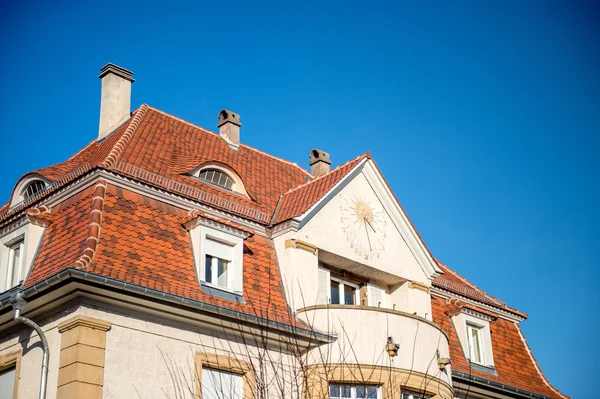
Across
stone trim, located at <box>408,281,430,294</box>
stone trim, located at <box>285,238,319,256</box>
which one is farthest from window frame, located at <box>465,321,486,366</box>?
stone trim, located at <box>285,238,319,256</box>

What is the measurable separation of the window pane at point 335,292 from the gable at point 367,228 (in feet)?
3.43

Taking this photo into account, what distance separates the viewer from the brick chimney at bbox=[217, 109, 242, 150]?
3012cm

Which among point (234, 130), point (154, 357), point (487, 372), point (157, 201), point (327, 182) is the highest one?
point (234, 130)

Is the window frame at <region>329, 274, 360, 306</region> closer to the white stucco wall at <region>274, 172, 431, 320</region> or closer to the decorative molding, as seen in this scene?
the white stucco wall at <region>274, 172, 431, 320</region>

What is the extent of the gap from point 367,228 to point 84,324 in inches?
375

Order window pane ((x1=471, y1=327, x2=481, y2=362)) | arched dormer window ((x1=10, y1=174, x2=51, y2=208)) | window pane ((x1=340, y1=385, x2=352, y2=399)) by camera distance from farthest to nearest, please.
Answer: window pane ((x1=471, y1=327, x2=481, y2=362)), arched dormer window ((x1=10, y1=174, x2=51, y2=208)), window pane ((x1=340, y1=385, x2=352, y2=399))

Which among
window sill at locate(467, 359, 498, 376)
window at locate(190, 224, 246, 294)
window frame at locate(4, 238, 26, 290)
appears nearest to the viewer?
window frame at locate(4, 238, 26, 290)

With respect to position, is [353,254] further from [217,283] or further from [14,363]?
[14,363]

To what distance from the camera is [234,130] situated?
A: 1192 inches

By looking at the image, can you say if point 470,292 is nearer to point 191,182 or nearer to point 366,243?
point 366,243

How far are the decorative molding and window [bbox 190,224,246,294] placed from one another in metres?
3.28

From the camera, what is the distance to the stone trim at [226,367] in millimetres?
21359

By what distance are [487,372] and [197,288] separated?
1047 cm

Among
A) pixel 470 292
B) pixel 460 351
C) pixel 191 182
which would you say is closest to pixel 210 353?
pixel 191 182
